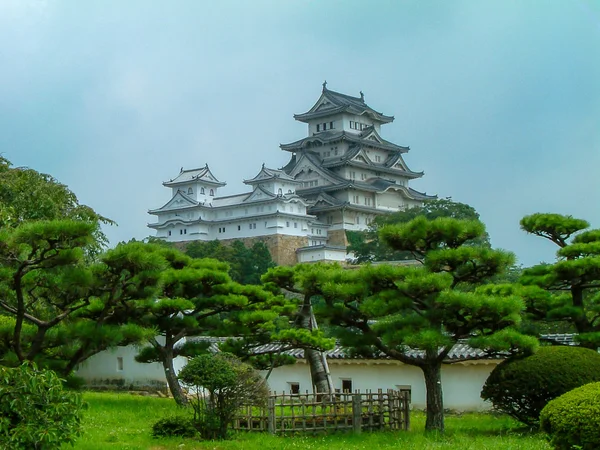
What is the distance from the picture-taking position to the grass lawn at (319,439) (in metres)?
12.1

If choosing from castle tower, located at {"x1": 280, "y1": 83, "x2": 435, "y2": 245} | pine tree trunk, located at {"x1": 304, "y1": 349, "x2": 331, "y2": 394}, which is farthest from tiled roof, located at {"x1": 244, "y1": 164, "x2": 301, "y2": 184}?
pine tree trunk, located at {"x1": 304, "y1": 349, "x2": 331, "y2": 394}

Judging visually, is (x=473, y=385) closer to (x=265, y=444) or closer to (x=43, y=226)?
(x=265, y=444)

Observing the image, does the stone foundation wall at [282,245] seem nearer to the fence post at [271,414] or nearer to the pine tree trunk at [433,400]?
the pine tree trunk at [433,400]

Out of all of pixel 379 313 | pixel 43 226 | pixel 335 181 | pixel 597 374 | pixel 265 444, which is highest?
pixel 335 181

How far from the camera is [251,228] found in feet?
203

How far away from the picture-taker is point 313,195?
6556 centimetres

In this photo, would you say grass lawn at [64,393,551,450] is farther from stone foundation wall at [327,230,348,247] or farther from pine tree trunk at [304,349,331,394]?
stone foundation wall at [327,230,348,247]

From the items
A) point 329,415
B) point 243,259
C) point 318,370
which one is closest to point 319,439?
point 329,415

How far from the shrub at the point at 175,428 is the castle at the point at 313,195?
149 feet

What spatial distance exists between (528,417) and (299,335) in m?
4.20

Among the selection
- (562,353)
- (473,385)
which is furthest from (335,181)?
(562,353)

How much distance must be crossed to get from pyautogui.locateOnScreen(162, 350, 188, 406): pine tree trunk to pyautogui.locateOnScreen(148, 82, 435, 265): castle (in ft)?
133

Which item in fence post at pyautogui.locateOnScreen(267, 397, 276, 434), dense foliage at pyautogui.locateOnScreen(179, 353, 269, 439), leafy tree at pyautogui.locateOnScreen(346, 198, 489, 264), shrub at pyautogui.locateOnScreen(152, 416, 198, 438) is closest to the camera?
dense foliage at pyautogui.locateOnScreen(179, 353, 269, 439)

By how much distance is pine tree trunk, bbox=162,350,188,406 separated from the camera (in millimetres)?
17333
